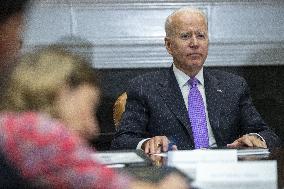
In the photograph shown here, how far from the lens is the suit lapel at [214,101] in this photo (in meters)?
3.68

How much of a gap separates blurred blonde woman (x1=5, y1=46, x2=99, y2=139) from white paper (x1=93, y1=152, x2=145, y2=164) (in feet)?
2.72

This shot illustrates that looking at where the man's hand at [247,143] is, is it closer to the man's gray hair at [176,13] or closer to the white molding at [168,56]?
the man's gray hair at [176,13]

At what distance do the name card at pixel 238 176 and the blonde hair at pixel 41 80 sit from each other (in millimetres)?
404

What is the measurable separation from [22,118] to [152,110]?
2.40 metres

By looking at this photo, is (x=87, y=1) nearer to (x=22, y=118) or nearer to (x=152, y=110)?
(x=152, y=110)

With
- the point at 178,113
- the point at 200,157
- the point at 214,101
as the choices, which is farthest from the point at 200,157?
the point at 214,101

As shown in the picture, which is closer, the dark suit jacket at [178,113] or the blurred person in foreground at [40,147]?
the blurred person in foreground at [40,147]

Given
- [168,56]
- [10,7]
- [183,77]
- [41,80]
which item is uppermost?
[10,7]

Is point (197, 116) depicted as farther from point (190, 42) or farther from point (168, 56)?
point (168, 56)

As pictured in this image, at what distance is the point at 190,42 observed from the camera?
396 cm

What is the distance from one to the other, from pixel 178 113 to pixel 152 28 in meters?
2.43

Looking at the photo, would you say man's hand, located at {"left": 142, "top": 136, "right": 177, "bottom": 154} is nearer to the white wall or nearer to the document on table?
the document on table

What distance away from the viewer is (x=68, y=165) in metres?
1.32

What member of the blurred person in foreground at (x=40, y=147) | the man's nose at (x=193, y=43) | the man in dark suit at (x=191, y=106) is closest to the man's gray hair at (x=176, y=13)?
the man in dark suit at (x=191, y=106)
